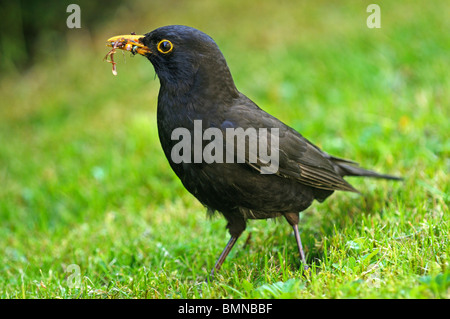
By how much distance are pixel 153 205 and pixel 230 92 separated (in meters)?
2.06

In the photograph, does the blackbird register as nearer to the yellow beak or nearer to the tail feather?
the yellow beak

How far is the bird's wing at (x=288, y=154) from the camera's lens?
10.7ft

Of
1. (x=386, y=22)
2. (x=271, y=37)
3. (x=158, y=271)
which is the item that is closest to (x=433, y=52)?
(x=386, y=22)

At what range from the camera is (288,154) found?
3.53 meters

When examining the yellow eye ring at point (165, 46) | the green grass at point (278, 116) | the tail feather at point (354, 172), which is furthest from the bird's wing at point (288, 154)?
the yellow eye ring at point (165, 46)

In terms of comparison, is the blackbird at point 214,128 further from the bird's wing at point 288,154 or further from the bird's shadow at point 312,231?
the bird's shadow at point 312,231

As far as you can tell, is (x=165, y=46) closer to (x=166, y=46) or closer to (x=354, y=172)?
(x=166, y=46)

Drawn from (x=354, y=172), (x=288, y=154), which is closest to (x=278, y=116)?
(x=354, y=172)

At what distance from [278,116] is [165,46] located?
3.17 meters

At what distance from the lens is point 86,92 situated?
28.1 feet

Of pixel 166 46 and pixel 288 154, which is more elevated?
pixel 166 46

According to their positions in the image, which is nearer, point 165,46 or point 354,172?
point 165,46

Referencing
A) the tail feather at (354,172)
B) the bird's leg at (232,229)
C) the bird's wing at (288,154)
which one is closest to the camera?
the bird's wing at (288,154)
